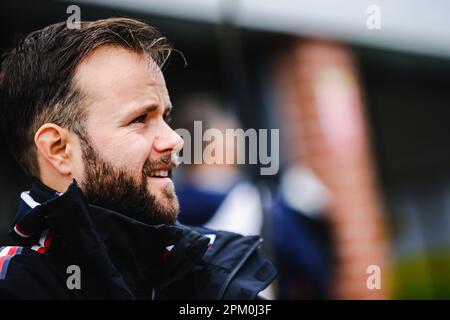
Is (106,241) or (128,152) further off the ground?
(128,152)

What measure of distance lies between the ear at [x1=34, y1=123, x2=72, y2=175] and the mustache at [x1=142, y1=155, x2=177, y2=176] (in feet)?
0.51

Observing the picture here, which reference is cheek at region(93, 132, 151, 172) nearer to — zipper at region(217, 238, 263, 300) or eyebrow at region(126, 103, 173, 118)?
eyebrow at region(126, 103, 173, 118)

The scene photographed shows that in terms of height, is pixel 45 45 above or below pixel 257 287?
above

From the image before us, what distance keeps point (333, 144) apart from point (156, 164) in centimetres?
149

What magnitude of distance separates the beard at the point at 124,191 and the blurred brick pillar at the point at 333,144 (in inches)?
52.7

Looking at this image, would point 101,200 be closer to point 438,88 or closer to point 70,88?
point 70,88

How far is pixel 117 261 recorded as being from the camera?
4.01ft

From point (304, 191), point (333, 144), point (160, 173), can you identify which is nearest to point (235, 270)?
point (160, 173)

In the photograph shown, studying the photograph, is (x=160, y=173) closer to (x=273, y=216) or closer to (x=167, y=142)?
(x=167, y=142)

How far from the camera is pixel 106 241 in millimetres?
1210

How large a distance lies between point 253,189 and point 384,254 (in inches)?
29.9

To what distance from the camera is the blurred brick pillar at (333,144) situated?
2.59 metres

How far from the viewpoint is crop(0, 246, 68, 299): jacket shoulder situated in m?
1.15

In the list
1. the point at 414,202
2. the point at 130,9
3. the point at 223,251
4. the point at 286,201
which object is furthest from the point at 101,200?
the point at 414,202
